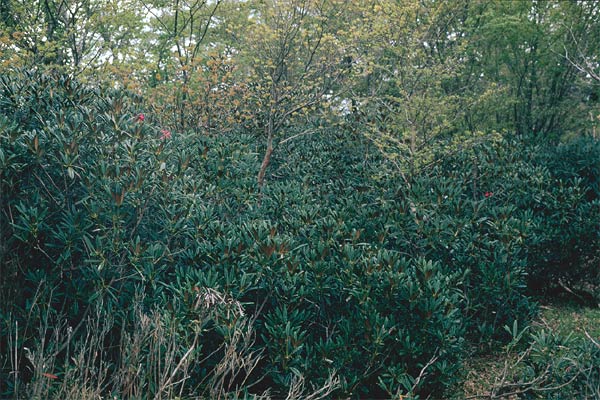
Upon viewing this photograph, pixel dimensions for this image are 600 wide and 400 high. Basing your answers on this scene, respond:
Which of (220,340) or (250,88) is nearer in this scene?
(220,340)

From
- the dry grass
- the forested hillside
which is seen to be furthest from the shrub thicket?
the dry grass

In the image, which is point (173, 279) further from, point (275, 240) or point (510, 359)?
point (510, 359)

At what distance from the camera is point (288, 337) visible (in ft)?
16.5

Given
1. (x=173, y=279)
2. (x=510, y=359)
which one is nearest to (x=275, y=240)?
(x=173, y=279)

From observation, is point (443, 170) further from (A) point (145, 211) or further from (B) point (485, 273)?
(A) point (145, 211)

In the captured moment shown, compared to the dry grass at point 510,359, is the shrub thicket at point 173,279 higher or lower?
higher

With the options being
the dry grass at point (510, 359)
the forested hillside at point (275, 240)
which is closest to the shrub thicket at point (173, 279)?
the forested hillside at point (275, 240)

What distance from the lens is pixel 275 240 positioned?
5445 mm

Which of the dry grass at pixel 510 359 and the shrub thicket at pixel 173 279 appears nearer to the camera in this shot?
the shrub thicket at pixel 173 279

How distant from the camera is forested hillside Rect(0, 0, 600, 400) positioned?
16.3ft

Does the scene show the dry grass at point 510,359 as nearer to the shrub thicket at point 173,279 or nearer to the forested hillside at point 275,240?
the forested hillside at point 275,240

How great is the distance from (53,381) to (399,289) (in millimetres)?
2947

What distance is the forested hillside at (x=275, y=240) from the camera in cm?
495

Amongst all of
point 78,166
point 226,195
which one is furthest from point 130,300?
point 226,195
